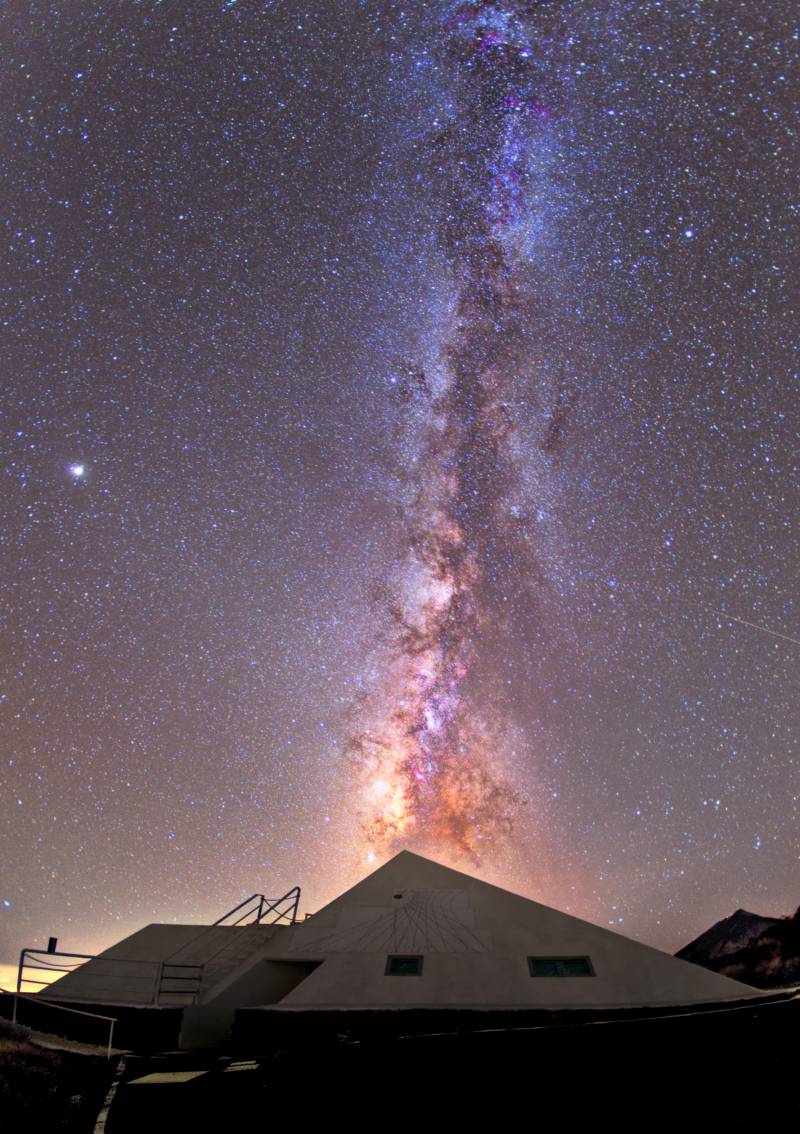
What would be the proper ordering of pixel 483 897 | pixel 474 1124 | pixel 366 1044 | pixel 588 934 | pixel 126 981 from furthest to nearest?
pixel 126 981 < pixel 483 897 < pixel 588 934 < pixel 366 1044 < pixel 474 1124

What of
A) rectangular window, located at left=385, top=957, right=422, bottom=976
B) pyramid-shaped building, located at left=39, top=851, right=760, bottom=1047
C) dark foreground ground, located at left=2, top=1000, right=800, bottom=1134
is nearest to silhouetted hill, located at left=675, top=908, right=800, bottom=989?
pyramid-shaped building, located at left=39, top=851, right=760, bottom=1047

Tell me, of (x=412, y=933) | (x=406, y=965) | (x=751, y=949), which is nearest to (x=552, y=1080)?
(x=406, y=965)

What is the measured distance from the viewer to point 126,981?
44.0ft

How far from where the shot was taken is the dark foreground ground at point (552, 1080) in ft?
20.1

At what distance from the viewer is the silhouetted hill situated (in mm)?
23047

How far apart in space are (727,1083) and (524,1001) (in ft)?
13.5

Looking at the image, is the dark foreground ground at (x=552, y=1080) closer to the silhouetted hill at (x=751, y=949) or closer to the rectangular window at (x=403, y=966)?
the rectangular window at (x=403, y=966)

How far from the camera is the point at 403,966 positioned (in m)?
10.8

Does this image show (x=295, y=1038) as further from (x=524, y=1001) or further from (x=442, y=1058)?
(x=442, y=1058)

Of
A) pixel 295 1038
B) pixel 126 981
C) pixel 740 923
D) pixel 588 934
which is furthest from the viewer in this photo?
pixel 740 923

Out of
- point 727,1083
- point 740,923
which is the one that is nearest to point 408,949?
point 727,1083

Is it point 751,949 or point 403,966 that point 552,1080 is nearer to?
point 403,966

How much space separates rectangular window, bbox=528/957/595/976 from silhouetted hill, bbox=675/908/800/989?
15.2 m

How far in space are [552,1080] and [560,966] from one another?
469 cm
